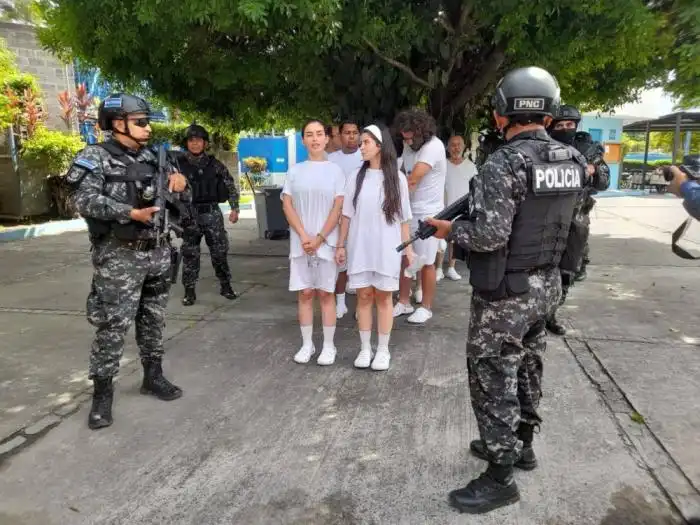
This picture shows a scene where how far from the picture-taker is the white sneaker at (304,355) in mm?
4094

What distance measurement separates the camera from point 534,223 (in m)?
2.26

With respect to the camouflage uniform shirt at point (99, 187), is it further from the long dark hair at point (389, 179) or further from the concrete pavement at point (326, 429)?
the long dark hair at point (389, 179)

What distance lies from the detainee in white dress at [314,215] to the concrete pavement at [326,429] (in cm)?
64

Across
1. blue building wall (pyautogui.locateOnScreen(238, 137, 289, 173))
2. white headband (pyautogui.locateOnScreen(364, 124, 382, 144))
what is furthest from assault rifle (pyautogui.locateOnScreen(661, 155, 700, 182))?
blue building wall (pyautogui.locateOnScreen(238, 137, 289, 173))

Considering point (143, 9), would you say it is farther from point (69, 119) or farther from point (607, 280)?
point (69, 119)

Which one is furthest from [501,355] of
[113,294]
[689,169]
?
[113,294]

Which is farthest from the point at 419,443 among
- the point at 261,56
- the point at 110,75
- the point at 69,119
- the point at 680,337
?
the point at 69,119

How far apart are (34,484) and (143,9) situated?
9.60ft

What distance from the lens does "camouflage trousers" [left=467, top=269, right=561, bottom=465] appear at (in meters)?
2.33

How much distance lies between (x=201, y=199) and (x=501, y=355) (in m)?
3.99

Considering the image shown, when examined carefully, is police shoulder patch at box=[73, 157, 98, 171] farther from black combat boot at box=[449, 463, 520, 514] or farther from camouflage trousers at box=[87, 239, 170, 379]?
black combat boot at box=[449, 463, 520, 514]

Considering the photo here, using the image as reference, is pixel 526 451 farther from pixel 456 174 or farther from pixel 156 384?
pixel 456 174

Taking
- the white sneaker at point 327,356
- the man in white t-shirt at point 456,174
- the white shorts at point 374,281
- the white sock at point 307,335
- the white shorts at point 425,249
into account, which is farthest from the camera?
the man in white t-shirt at point 456,174

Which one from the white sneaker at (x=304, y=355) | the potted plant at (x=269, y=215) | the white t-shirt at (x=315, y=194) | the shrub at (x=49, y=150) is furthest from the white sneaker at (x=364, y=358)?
the shrub at (x=49, y=150)
